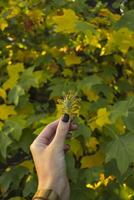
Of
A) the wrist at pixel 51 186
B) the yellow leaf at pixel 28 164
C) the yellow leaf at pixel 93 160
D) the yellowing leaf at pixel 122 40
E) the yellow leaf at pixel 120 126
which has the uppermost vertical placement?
the yellowing leaf at pixel 122 40

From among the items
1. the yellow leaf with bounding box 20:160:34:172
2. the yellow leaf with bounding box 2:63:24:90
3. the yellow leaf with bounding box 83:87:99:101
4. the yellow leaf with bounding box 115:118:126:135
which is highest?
the yellow leaf with bounding box 115:118:126:135

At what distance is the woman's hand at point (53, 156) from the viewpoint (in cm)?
170

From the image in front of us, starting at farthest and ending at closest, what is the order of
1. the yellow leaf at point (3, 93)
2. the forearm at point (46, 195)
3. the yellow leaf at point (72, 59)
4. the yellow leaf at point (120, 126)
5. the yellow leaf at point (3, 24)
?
1. the yellow leaf at point (3, 24)
2. the yellow leaf at point (72, 59)
3. the yellow leaf at point (3, 93)
4. the yellow leaf at point (120, 126)
5. the forearm at point (46, 195)

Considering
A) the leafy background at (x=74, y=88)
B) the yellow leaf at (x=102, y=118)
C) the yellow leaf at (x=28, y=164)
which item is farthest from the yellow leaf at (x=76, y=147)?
the yellow leaf at (x=28, y=164)

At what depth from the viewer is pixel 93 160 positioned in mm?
2131

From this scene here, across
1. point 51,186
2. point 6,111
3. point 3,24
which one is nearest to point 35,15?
point 3,24

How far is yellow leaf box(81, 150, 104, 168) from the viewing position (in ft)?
6.95

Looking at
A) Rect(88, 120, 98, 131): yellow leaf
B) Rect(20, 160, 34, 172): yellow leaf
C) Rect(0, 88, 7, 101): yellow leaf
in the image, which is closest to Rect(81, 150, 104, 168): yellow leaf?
Rect(88, 120, 98, 131): yellow leaf

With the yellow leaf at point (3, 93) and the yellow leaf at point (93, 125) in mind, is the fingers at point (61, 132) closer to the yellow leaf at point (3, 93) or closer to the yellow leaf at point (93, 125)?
the yellow leaf at point (93, 125)

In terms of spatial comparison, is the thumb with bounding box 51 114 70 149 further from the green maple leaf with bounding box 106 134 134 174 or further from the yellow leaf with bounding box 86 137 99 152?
the yellow leaf with bounding box 86 137 99 152

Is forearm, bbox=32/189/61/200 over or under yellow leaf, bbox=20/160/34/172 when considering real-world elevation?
over

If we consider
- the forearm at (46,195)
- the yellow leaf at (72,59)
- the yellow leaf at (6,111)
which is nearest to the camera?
the forearm at (46,195)

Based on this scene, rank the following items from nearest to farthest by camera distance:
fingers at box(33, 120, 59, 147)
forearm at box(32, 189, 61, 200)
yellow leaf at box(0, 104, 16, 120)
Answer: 1. forearm at box(32, 189, 61, 200)
2. fingers at box(33, 120, 59, 147)
3. yellow leaf at box(0, 104, 16, 120)

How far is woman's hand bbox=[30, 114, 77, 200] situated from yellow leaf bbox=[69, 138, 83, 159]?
29cm
